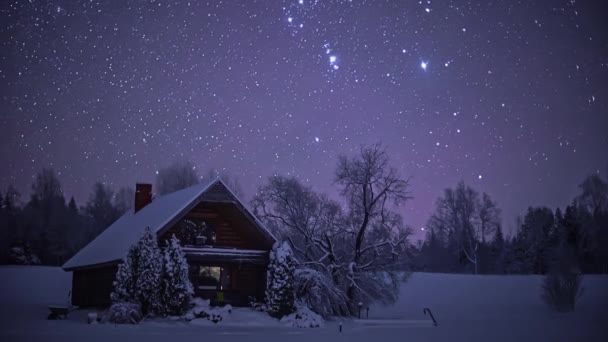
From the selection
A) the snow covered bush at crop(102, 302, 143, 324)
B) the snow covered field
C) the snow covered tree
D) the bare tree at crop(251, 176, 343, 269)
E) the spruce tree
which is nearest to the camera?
the snow covered field

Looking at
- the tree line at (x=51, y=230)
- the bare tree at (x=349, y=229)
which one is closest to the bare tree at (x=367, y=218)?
the bare tree at (x=349, y=229)

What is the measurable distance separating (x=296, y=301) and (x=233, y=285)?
3917 millimetres

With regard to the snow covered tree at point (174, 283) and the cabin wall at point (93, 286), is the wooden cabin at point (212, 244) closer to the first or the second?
the cabin wall at point (93, 286)

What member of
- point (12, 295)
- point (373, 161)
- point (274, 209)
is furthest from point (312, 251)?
point (12, 295)

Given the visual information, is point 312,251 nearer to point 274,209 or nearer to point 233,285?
point 274,209

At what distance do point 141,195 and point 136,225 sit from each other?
6446 millimetres

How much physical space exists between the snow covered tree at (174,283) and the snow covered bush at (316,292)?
6.28m

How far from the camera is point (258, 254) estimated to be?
31234mm

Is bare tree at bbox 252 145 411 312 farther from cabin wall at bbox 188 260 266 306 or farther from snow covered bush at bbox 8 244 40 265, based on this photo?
snow covered bush at bbox 8 244 40 265

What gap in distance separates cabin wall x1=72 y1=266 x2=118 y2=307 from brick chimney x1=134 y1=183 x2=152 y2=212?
5.54 metres

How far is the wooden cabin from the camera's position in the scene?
30.3 metres

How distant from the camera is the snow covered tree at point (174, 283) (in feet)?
86.1

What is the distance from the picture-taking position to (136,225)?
33719 millimetres

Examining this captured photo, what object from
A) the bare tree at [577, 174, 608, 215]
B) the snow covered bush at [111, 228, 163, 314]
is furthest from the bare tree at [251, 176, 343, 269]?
the bare tree at [577, 174, 608, 215]
